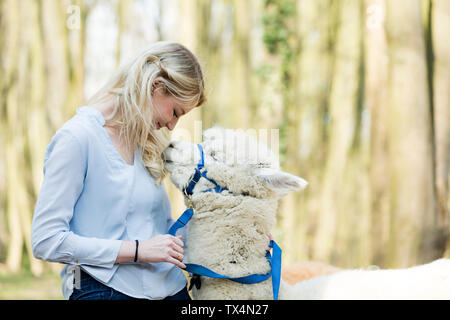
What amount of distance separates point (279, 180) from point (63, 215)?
803 millimetres

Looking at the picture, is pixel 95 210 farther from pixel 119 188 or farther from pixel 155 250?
pixel 155 250

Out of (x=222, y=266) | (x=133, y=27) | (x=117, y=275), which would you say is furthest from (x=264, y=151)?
(x=133, y=27)

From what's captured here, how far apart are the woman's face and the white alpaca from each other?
136 mm

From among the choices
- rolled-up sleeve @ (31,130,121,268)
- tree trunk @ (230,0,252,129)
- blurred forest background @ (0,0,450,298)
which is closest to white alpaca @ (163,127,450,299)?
rolled-up sleeve @ (31,130,121,268)

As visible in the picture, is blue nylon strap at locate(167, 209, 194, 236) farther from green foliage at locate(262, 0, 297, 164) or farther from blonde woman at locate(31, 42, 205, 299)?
green foliage at locate(262, 0, 297, 164)

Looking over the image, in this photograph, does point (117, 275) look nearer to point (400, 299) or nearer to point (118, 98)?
point (118, 98)

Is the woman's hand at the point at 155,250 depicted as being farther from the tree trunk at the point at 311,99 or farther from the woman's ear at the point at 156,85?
the tree trunk at the point at 311,99

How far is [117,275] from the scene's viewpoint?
1.53 m

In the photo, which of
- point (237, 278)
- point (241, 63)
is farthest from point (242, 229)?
point (241, 63)

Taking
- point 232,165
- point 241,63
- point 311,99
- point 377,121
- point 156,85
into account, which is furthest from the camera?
point 241,63

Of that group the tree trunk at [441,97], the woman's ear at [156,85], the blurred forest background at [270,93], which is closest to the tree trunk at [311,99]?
the blurred forest background at [270,93]

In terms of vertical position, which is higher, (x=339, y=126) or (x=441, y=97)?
(x=441, y=97)

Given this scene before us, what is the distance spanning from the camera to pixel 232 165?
177 centimetres

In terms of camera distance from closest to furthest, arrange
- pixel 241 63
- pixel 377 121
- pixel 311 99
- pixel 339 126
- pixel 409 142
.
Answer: pixel 409 142, pixel 377 121, pixel 339 126, pixel 311 99, pixel 241 63
